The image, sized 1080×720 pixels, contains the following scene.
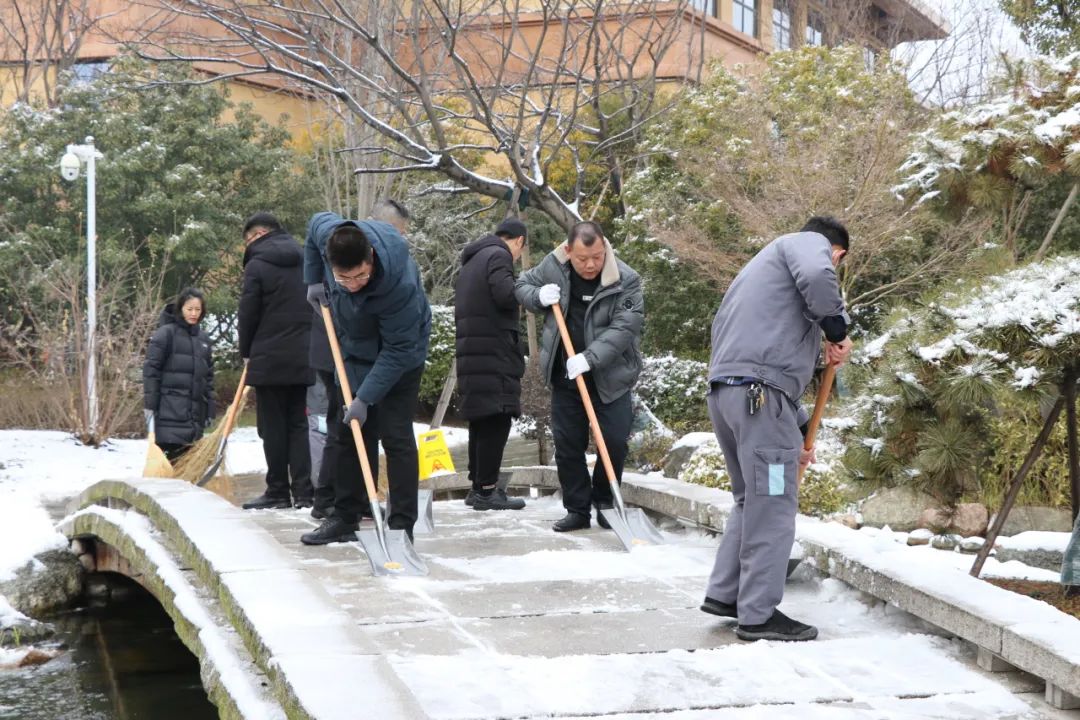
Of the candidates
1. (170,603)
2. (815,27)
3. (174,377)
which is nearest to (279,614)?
(170,603)

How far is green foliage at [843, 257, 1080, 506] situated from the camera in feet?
18.8

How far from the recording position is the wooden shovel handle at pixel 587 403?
6730 millimetres

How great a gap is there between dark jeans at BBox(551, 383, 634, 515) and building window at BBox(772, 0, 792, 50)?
69.8ft

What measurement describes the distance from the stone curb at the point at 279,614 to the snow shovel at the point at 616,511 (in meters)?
1.82

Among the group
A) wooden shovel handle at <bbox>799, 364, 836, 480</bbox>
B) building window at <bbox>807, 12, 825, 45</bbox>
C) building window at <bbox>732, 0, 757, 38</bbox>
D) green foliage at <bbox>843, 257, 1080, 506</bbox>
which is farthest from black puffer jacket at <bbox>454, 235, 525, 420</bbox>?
building window at <bbox>807, 12, 825, 45</bbox>

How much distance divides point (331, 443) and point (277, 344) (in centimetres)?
151

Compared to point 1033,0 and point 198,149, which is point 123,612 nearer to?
point 1033,0

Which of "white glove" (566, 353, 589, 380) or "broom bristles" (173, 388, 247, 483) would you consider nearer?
"white glove" (566, 353, 589, 380)

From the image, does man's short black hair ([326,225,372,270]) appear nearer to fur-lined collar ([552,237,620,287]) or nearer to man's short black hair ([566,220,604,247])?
man's short black hair ([566,220,604,247])

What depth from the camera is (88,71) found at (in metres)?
25.7

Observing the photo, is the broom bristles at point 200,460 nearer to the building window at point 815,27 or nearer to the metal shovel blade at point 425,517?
the metal shovel blade at point 425,517

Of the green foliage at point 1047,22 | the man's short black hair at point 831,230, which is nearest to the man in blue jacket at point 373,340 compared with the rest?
the man's short black hair at point 831,230

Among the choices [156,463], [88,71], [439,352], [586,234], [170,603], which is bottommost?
[170,603]

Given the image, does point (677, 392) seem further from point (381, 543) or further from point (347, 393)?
point (381, 543)
